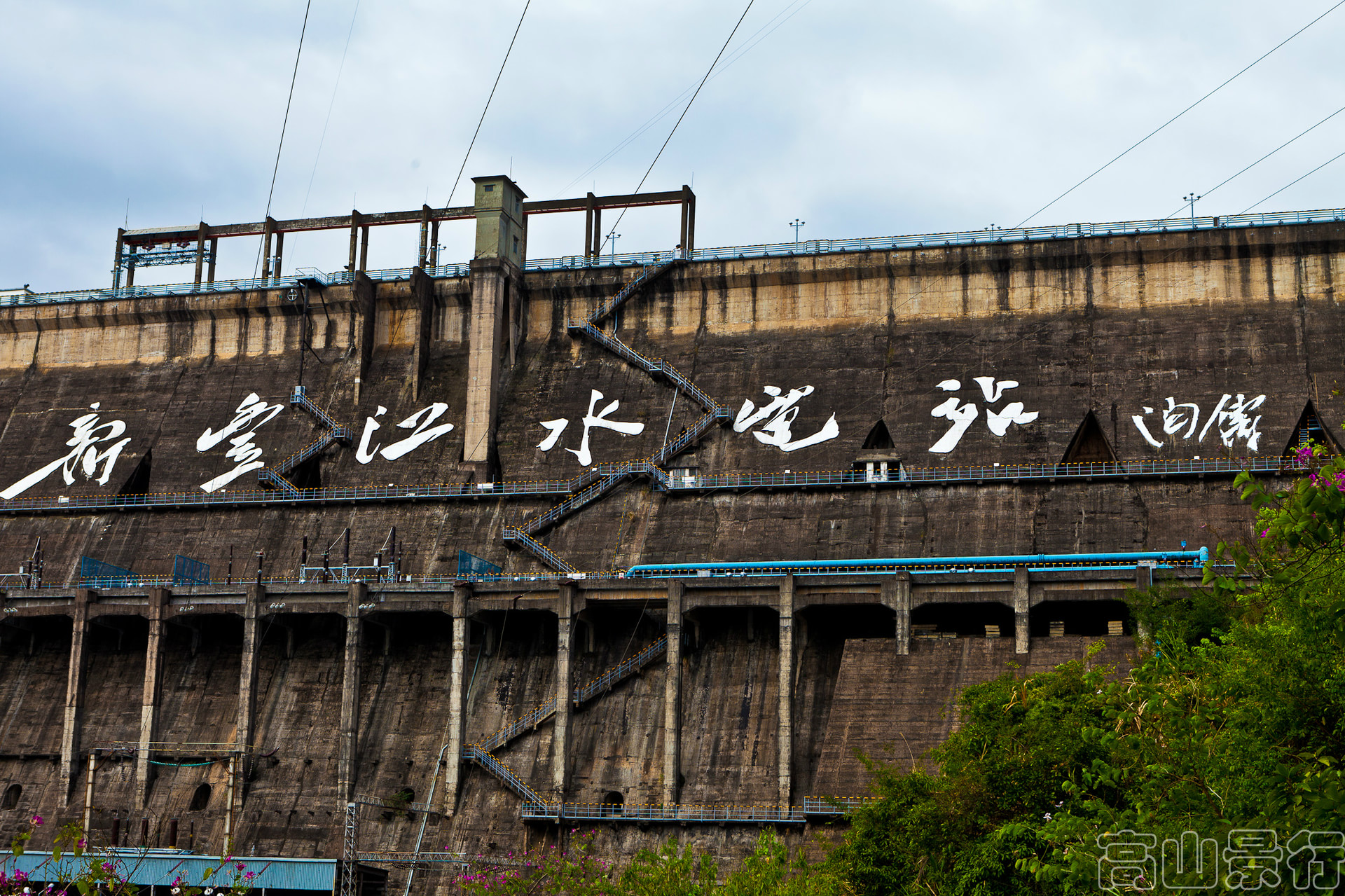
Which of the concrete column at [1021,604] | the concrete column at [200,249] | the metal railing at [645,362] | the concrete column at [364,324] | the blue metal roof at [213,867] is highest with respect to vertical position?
the concrete column at [200,249]

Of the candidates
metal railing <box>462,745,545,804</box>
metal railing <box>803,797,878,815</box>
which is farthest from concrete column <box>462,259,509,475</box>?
metal railing <box>803,797,878,815</box>

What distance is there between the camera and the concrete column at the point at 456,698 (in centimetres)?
5888

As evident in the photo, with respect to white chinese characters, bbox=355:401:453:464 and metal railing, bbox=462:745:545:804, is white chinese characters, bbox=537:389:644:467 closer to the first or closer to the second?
white chinese characters, bbox=355:401:453:464

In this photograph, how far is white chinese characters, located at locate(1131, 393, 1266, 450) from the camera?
2415 inches

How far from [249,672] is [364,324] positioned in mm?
20972

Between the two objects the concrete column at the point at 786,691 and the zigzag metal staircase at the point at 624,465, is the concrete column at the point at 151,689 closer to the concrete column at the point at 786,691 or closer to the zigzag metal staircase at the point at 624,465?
the zigzag metal staircase at the point at 624,465

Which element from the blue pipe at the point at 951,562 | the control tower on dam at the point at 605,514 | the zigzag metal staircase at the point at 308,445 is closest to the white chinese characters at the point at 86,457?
the control tower on dam at the point at 605,514

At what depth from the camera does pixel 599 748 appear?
58.7 meters

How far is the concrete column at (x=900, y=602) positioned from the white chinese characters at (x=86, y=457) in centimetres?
3939

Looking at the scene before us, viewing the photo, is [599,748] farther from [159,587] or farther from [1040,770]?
[1040,770]

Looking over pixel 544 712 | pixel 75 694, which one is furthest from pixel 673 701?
pixel 75 694

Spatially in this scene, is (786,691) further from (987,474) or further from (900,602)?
(987,474)

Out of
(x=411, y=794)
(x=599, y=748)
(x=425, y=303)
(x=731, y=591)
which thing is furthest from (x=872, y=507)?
(x=425, y=303)

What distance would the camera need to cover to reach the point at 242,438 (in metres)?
75.1
